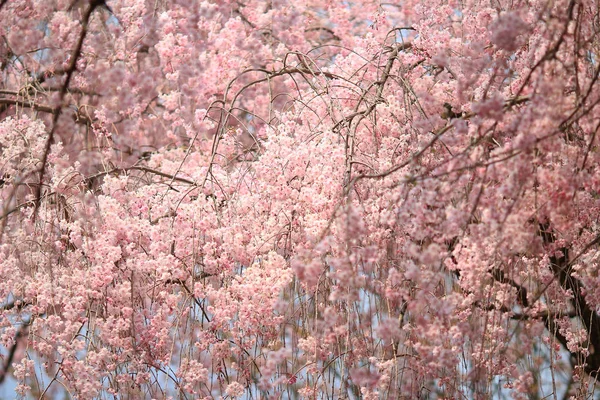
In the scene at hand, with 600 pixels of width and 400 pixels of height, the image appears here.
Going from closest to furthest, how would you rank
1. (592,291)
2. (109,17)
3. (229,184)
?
(592,291) → (229,184) → (109,17)

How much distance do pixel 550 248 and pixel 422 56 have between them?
3.94ft

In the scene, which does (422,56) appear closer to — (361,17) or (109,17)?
(109,17)

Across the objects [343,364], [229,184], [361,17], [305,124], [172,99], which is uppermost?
[361,17]

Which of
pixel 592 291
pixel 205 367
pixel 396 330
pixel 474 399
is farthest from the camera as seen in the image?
pixel 205 367

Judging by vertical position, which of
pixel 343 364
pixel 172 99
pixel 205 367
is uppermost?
pixel 172 99

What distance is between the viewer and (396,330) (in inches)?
109

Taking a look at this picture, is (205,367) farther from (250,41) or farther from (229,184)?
(250,41)

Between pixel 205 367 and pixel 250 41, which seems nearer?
pixel 205 367

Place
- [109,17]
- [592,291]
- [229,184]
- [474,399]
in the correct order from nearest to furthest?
[474,399] → [592,291] → [229,184] → [109,17]

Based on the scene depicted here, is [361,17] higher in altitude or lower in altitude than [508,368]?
higher

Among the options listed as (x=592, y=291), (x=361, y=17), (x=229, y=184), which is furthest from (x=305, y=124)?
(x=361, y=17)

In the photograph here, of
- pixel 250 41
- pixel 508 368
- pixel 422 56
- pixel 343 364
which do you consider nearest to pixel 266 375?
pixel 343 364

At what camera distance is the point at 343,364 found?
3.33 metres

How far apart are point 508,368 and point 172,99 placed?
10.4 feet
